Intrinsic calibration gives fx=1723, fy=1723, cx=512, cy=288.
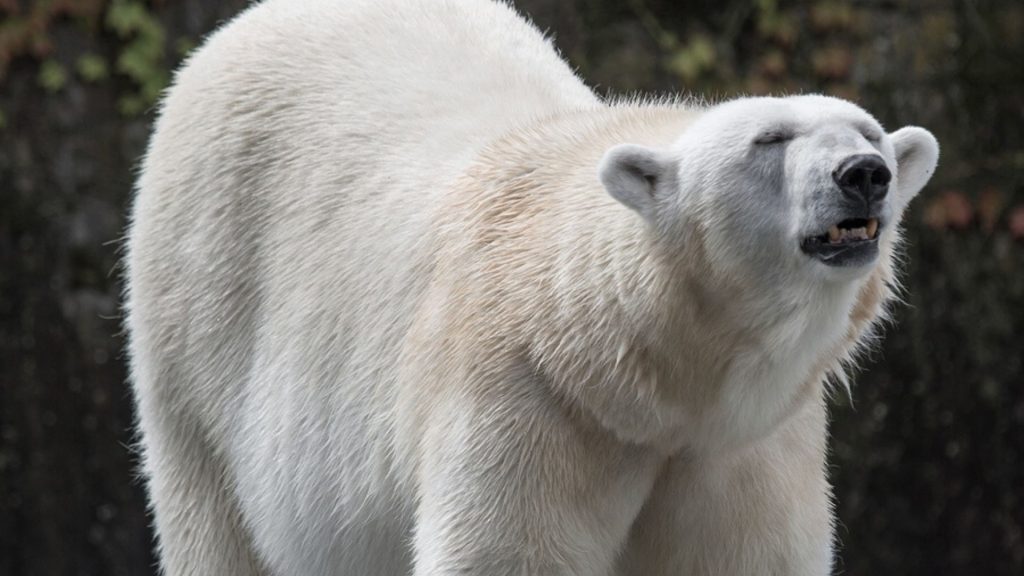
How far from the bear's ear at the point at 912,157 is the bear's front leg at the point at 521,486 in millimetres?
728

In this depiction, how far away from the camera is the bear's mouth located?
3.05m

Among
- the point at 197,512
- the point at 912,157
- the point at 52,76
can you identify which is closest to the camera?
the point at 912,157

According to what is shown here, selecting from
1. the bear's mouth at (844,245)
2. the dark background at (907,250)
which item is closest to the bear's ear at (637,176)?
the bear's mouth at (844,245)

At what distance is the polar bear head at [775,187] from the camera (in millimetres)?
3039

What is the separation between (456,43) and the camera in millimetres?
4254

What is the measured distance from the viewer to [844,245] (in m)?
3.05

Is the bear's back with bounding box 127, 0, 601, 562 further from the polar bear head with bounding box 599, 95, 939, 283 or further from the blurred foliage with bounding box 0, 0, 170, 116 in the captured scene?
the blurred foliage with bounding box 0, 0, 170, 116

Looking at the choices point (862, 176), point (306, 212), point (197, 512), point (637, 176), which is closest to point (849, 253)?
point (862, 176)

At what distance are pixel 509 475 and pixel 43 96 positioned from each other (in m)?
4.06

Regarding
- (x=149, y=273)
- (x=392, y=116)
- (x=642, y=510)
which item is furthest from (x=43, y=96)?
(x=642, y=510)

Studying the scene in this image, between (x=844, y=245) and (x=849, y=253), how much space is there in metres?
0.02

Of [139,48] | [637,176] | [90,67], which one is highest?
[637,176]

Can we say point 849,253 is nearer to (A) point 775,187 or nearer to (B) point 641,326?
(A) point 775,187

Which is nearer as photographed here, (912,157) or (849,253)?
(849,253)
